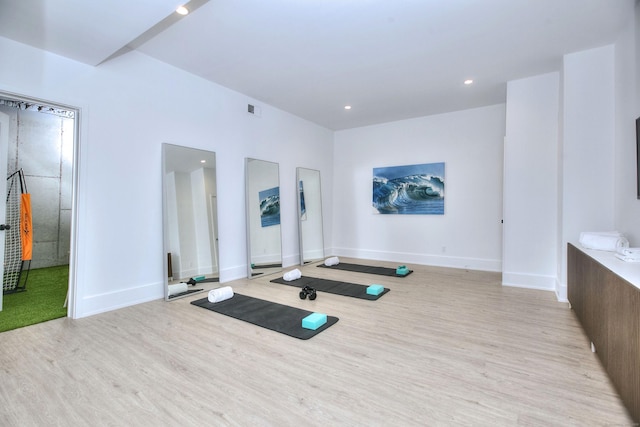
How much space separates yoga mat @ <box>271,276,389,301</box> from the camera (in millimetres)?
4008

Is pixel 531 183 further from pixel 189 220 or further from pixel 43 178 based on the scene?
pixel 43 178

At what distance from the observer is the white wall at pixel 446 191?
5.49 m

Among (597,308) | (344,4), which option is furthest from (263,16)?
(597,308)

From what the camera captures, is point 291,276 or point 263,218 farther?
point 263,218

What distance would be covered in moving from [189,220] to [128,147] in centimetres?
114

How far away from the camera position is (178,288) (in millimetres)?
3936

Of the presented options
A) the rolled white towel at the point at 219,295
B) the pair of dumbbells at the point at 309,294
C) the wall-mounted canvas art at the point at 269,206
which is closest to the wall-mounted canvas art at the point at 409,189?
the wall-mounted canvas art at the point at 269,206

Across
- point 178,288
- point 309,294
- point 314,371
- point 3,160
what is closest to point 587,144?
point 309,294

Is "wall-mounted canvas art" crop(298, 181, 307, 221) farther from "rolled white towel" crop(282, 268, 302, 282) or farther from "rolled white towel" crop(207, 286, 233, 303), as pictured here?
"rolled white towel" crop(207, 286, 233, 303)

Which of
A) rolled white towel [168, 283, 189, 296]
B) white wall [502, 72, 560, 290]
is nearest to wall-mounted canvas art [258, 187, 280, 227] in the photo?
rolled white towel [168, 283, 189, 296]

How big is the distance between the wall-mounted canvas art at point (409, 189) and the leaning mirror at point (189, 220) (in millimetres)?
3547

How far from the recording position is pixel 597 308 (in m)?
2.24

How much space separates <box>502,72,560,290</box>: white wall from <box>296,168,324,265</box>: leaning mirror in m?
3.50

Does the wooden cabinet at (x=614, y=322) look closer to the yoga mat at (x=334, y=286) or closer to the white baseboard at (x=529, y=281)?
the white baseboard at (x=529, y=281)
